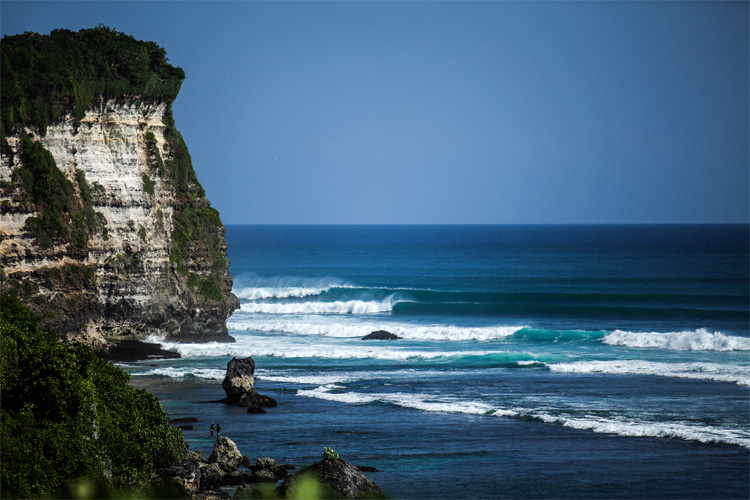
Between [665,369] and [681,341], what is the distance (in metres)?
9.54

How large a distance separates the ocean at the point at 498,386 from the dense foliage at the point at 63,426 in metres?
4.96

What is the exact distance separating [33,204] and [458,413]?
20907mm

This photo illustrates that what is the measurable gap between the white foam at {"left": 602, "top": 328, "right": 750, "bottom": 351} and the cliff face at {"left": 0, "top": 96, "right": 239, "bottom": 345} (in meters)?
23.6

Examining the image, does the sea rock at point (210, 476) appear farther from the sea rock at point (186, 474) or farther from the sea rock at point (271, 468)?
the sea rock at point (271, 468)

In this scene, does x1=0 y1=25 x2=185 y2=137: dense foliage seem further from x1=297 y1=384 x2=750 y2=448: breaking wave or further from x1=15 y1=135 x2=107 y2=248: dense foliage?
x1=297 y1=384 x2=750 y2=448: breaking wave

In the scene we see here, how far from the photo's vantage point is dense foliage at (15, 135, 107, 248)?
3500cm

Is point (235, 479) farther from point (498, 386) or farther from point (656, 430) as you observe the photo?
point (498, 386)

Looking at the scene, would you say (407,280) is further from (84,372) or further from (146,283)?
(84,372)

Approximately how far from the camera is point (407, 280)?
8975 centimetres

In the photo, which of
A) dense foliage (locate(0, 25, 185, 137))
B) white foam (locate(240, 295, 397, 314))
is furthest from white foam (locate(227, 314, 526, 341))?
dense foliage (locate(0, 25, 185, 137))

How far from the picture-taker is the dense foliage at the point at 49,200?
35000 mm

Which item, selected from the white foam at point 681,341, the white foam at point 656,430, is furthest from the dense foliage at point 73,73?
the white foam at point 681,341

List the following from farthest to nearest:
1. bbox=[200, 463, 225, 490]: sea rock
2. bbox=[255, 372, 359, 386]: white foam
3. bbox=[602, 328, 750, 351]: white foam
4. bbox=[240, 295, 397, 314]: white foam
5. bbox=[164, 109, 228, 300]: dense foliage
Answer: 1. bbox=[240, 295, 397, 314]: white foam
2. bbox=[602, 328, 750, 351]: white foam
3. bbox=[164, 109, 228, 300]: dense foliage
4. bbox=[255, 372, 359, 386]: white foam
5. bbox=[200, 463, 225, 490]: sea rock

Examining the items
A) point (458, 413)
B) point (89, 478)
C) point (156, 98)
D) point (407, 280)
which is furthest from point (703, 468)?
point (407, 280)
